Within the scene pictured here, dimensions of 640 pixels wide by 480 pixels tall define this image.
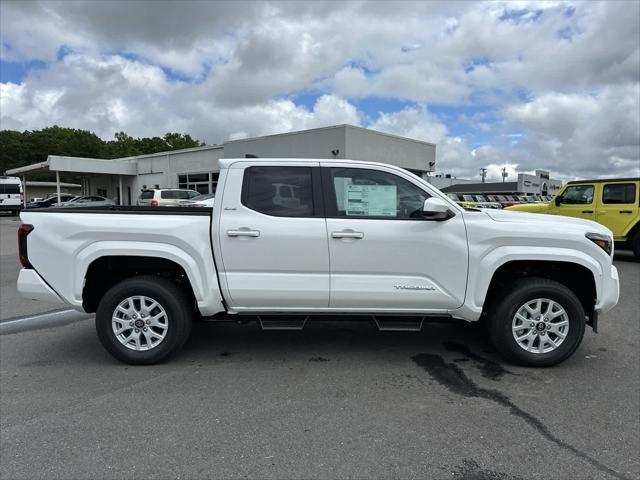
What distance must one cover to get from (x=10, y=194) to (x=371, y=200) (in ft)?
120

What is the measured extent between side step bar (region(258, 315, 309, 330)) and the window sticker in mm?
1104

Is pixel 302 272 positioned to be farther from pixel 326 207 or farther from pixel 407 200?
pixel 407 200

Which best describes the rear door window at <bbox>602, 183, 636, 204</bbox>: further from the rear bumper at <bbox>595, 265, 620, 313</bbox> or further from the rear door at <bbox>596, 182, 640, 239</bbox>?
the rear bumper at <bbox>595, 265, 620, 313</bbox>

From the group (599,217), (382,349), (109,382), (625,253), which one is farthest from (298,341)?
(625,253)

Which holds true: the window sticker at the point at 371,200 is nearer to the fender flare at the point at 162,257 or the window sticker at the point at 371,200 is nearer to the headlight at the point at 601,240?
the fender flare at the point at 162,257

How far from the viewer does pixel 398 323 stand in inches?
169

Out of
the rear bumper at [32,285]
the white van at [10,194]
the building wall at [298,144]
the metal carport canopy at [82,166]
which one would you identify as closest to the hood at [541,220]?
the rear bumper at [32,285]

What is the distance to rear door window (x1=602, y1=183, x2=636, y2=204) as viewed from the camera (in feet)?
35.4

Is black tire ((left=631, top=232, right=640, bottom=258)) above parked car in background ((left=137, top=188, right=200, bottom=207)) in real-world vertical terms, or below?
below

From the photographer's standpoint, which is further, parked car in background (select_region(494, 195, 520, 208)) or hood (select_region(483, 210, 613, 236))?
parked car in background (select_region(494, 195, 520, 208))

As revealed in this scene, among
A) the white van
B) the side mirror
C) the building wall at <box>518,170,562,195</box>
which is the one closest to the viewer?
the side mirror

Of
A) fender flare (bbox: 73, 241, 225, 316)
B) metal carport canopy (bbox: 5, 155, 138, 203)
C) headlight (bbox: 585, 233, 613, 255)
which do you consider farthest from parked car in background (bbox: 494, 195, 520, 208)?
metal carport canopy (bbox: 5, 155, 138, 203)

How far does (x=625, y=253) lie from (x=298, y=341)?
1194 cm

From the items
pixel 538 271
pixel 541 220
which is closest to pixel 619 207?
pixel 538 271
